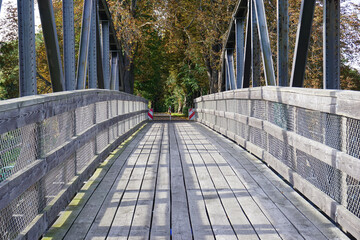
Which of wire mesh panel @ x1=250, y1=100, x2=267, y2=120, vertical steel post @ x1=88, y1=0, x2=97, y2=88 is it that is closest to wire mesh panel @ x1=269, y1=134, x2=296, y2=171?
wire mesh panel @ x1=250, y1=100, x2=267, y2=120

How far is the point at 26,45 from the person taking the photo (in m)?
4.43

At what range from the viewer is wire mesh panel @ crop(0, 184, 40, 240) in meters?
2.70

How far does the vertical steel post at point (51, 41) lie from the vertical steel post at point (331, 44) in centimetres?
350

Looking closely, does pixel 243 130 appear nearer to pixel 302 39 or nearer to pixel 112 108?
pixel 112 108

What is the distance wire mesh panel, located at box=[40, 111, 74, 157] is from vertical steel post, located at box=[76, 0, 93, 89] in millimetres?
2841

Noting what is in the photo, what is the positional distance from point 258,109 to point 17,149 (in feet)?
15.8

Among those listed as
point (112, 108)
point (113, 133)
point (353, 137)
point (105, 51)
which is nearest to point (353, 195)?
point (353, 137)

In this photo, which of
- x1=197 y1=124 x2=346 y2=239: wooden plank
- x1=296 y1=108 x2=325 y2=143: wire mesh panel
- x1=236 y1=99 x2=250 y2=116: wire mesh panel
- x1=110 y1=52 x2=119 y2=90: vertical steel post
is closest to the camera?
x1=197 y1=124 x2=346 y2=239: wooden plank

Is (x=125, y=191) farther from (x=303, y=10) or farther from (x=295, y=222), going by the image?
(x=303, y=10)

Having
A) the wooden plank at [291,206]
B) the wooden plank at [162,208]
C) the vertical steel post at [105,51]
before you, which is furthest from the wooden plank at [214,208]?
the vertical steel post at [105,51]

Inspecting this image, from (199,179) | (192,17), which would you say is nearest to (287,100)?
(199,179)

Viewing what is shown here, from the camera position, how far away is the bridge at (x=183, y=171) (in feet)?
10.4

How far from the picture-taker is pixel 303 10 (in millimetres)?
5598

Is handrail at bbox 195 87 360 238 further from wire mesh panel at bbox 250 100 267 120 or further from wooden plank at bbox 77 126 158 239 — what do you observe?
wooden plank at bbox 77 126 158 239
